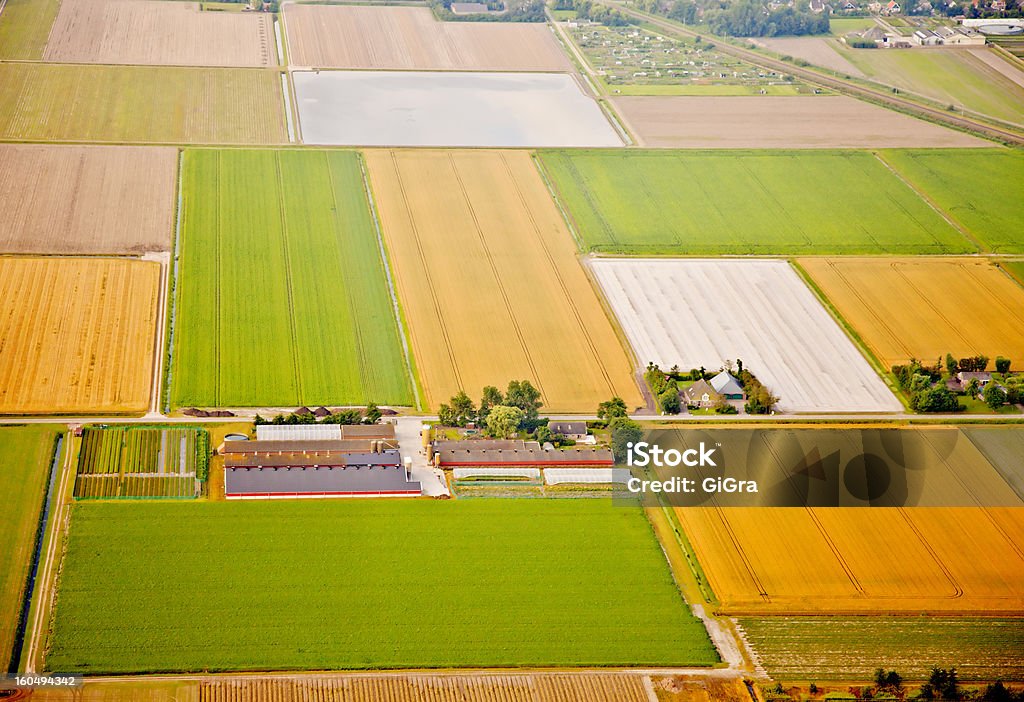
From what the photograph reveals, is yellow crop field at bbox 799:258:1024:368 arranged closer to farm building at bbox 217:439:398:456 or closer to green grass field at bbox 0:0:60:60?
farm building at bbox 217:439:398:456

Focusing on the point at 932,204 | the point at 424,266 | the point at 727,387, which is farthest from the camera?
the point at 932,204

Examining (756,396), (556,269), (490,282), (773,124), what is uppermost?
(756,396)

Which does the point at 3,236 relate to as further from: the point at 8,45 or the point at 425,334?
the point at 8,45

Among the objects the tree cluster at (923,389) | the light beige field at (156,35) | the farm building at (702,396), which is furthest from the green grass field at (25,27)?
the tree cluster at (923,389)

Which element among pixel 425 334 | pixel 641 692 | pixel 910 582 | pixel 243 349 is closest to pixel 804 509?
pixel 910 582

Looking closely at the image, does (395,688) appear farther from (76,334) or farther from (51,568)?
(76,334)

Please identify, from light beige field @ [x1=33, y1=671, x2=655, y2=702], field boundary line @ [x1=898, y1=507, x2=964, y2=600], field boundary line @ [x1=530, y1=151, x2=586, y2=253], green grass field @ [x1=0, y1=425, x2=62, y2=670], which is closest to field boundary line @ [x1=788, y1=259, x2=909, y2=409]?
field boundary line @ [x1=898, y1=507, x2=964, y2=600]

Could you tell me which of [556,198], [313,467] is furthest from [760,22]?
[313,467]
